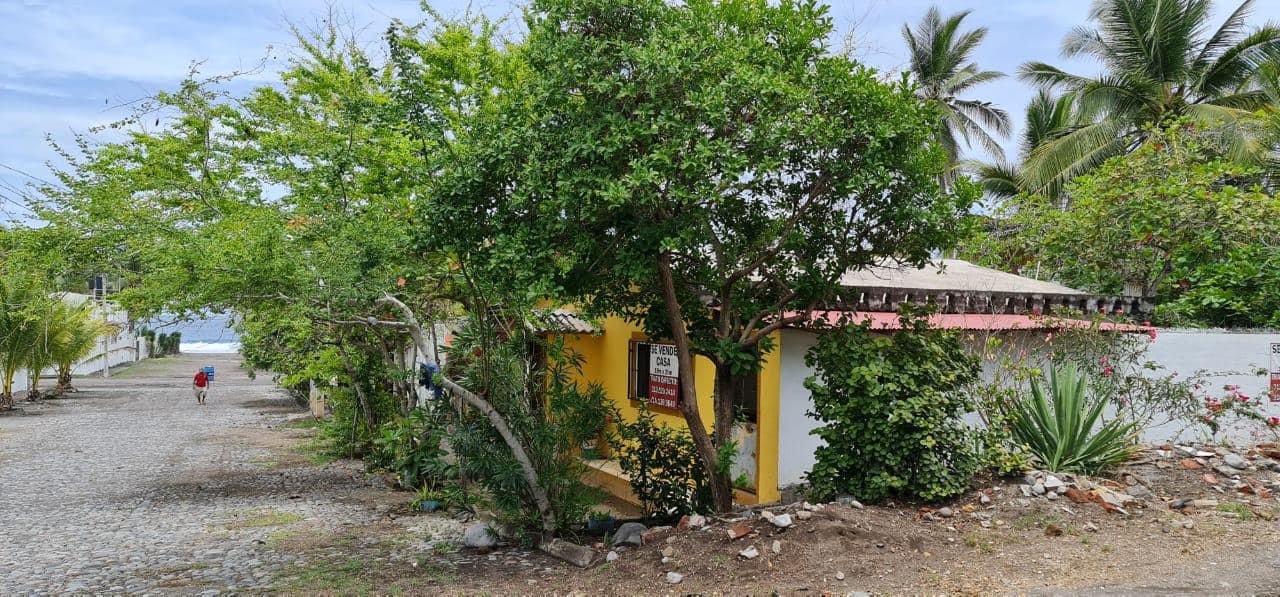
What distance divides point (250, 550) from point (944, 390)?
6733 millimetres

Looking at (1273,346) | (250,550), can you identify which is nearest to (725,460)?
(250,550)

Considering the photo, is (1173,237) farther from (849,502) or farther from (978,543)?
(978,543)

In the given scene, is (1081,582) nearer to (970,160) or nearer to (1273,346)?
(1273,346)

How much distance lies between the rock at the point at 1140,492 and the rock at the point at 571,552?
14.8 ft

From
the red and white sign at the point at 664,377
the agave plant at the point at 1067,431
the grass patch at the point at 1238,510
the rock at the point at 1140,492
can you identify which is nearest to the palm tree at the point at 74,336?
the red and white sign at the point at 664,377

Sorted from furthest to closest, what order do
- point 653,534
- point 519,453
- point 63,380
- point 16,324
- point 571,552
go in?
point 63,380
point 16,324
point 519,453
point 571,552
point 653,534

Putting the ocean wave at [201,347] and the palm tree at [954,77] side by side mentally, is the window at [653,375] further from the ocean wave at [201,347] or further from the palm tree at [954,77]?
the ocean wave at [201,347]

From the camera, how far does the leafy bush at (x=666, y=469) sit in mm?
8141

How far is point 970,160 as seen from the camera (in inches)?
1106

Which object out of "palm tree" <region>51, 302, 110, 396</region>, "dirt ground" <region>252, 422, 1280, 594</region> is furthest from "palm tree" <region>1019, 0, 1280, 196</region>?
"palm tree" <region>51, 302, 110, 396</region>

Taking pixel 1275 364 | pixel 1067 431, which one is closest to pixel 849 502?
pixel 1067 431

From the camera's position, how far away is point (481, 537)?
8359mm

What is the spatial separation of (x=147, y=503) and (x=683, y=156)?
9173 mm

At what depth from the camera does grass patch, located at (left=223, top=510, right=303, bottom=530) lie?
977 centimetres
